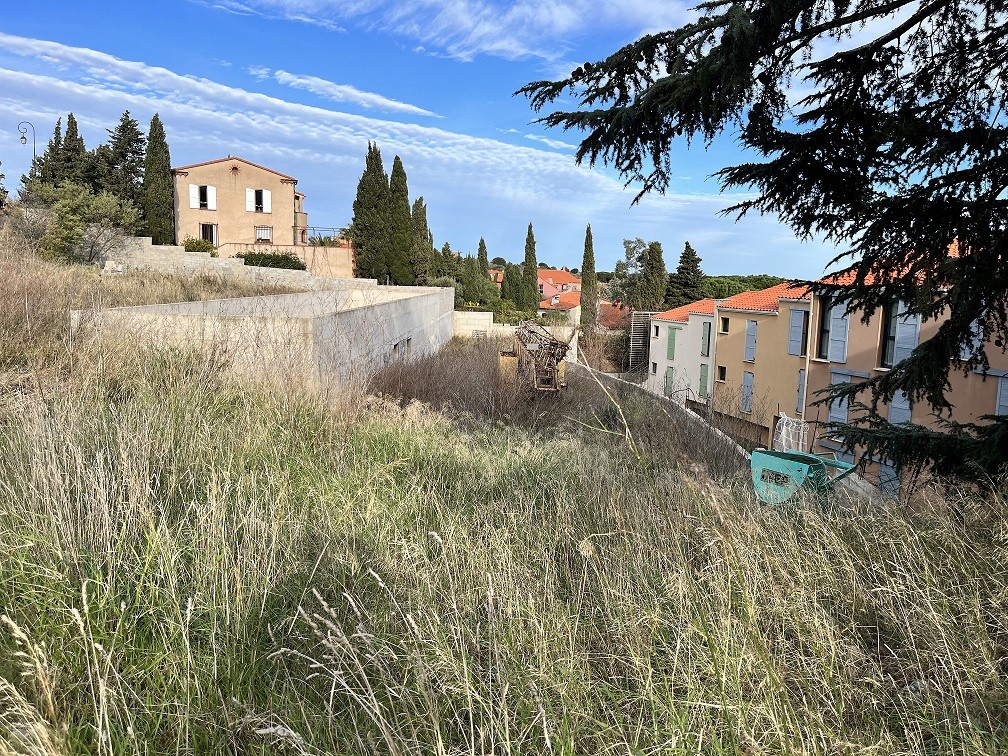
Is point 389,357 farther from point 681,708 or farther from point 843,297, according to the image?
point 681,708

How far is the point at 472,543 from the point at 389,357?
935 cm

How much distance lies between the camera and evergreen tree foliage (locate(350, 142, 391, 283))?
33688mm

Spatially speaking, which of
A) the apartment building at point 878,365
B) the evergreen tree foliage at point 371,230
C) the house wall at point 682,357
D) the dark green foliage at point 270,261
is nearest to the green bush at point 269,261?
the dark green foliage at point 270,261

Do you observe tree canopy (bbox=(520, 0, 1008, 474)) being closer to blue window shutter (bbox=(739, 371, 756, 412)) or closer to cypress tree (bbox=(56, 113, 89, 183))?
blue window shutter (bbox=(739, 371, 756, 412))

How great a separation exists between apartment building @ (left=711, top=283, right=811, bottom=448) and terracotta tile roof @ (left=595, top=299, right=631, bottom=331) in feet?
52.9

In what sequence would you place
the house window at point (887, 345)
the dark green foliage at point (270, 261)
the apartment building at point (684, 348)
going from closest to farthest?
1. the house window at point (887, 345)
2. the dark green foliage at point (270, 261)
3. the apartment building at point (684, 348)

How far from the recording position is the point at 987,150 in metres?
4.35

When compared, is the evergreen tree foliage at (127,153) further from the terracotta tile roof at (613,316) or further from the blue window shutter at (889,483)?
the blue window shutter at (889,483)

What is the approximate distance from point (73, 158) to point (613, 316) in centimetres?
3689

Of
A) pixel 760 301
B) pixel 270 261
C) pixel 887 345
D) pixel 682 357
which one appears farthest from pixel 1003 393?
pixel 270 261

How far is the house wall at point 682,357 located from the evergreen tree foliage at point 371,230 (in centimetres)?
1460

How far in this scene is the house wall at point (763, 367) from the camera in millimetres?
24656

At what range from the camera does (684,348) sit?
3650 cm

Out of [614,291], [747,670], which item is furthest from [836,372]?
[614,291]
